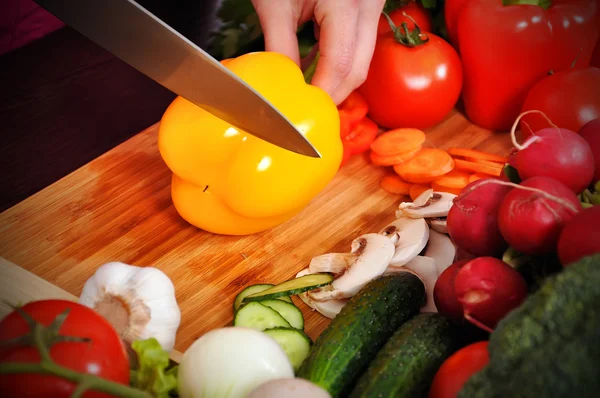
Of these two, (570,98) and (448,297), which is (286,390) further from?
(570,98)

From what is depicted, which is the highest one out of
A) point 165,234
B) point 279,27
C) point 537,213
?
point 537,213

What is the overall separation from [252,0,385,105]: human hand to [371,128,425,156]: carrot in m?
0.16

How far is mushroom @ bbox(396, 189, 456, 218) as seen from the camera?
134 centimetres

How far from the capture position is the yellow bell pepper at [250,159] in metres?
1.34

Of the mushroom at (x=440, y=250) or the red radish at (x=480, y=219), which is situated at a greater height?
the red radish at (x=480, y=219)

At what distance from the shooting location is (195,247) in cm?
141

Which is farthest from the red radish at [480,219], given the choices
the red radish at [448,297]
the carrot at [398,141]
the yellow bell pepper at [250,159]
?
the carrot at [398,141]

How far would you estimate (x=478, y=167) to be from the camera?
4.84ft

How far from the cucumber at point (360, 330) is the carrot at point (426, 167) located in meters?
0.36

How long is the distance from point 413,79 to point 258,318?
79 cm

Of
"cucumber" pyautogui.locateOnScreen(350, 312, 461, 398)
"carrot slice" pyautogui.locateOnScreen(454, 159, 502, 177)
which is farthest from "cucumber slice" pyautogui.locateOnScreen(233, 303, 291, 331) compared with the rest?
"carrot slice" pyautogui.locateOnScreen(454, 159, 502, 177)

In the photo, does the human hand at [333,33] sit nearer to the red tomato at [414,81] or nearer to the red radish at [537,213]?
the red tomato at [414,81]

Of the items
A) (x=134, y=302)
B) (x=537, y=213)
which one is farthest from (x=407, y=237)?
(x=134, y=302)

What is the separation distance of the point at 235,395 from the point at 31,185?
96cm
